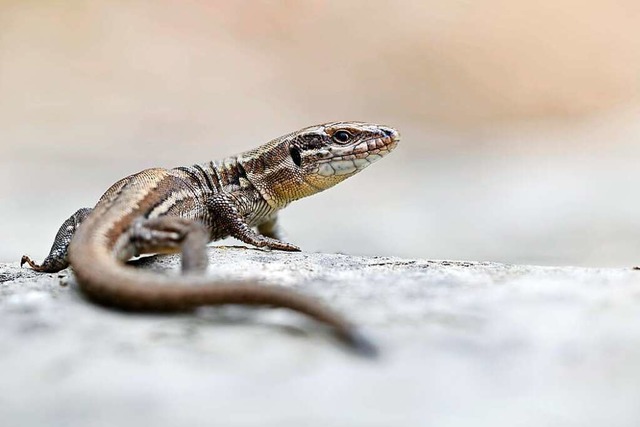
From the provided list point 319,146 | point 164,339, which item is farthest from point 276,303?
point 319,146

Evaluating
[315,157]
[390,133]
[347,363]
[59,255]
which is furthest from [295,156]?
[347,363]

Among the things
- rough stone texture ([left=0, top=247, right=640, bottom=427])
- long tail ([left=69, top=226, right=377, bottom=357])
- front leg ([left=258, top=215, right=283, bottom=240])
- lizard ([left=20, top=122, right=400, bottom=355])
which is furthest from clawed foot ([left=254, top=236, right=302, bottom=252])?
long tail ([left=69, top=226, right=377, bottom=357])

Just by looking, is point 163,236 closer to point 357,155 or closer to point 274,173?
point 274,173

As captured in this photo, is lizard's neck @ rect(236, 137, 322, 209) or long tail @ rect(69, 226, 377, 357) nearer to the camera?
long tail @ rect(69, 226, 377, 357)

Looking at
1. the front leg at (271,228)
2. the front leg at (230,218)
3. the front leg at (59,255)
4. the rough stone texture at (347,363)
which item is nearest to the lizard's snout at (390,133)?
the front leg at (230,218)

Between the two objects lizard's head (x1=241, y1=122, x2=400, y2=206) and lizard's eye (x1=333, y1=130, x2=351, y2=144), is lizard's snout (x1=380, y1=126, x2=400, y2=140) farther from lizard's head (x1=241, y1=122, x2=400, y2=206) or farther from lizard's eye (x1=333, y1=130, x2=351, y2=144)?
lizard's eye (x1=333, y1=130, x2=351, y2=144)

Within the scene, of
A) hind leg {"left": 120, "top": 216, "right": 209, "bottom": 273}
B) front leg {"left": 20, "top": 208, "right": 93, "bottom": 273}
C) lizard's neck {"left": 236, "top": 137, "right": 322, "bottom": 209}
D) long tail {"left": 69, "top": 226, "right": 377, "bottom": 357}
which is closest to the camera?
long tail {"left": 69, "top": 226, "right": 377, "bottom": 357}

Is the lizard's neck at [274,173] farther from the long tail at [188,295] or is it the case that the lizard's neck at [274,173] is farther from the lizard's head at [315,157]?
the long tail at [188,295]

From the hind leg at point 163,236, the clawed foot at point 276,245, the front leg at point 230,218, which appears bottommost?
the hind leg at point 163,236
